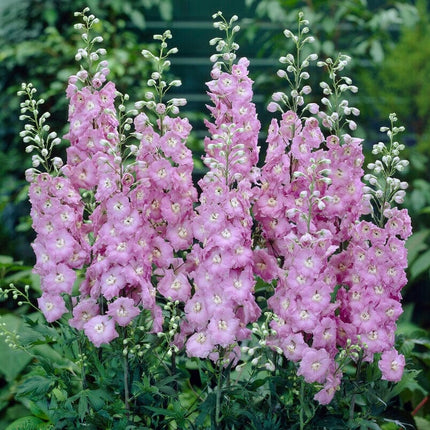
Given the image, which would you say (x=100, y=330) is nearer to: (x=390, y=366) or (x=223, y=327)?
(x=223, y=327)

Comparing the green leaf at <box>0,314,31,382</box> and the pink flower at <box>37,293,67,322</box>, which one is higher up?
the pink flower at <box>37,293,67,322</box>

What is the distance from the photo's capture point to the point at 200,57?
17.6ft

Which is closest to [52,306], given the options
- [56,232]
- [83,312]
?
[83,312]

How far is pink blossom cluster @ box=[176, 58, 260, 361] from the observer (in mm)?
1743

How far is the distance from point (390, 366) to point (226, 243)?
1.62 ft

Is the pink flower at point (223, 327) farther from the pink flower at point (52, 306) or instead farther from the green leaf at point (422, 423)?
the green leaf at point (422, 423)

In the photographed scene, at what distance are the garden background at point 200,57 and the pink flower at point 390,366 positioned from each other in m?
1.87

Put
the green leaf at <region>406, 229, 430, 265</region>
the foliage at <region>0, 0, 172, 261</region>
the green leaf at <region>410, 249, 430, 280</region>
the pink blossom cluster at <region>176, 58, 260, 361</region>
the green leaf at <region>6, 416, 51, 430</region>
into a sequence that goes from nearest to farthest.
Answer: the pink blossom cluster at <region>176, 58, 260, 361</region>, the green leaf at <region>6, 416, 51, 430</region>, the green leaf at <region>410, 249, 430, 280</region>, the green leaf at <region>406, 229, 430, 265</region>, the foliage at <region>0, 0, 172, 261</region>

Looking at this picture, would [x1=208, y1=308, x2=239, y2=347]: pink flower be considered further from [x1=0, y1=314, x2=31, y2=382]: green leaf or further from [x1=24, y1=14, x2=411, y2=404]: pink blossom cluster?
[x1=0, y1=314, x2=31, y2=382]: green leaf

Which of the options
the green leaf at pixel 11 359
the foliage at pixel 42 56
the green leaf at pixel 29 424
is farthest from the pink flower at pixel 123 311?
the foliage at pixel 42 56

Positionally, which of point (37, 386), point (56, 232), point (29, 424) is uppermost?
point (56, 232)

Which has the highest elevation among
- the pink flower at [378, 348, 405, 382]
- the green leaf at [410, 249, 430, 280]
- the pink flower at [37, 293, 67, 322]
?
the green leaf at [410, 249, 430, 280]

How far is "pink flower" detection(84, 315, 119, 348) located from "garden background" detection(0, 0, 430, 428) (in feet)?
6.69

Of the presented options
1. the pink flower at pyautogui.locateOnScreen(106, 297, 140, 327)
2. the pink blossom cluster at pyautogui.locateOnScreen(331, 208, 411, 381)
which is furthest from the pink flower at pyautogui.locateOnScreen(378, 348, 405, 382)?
the pink flower at pyautogui.locateOnScreen(106, 297, 140, 327)
